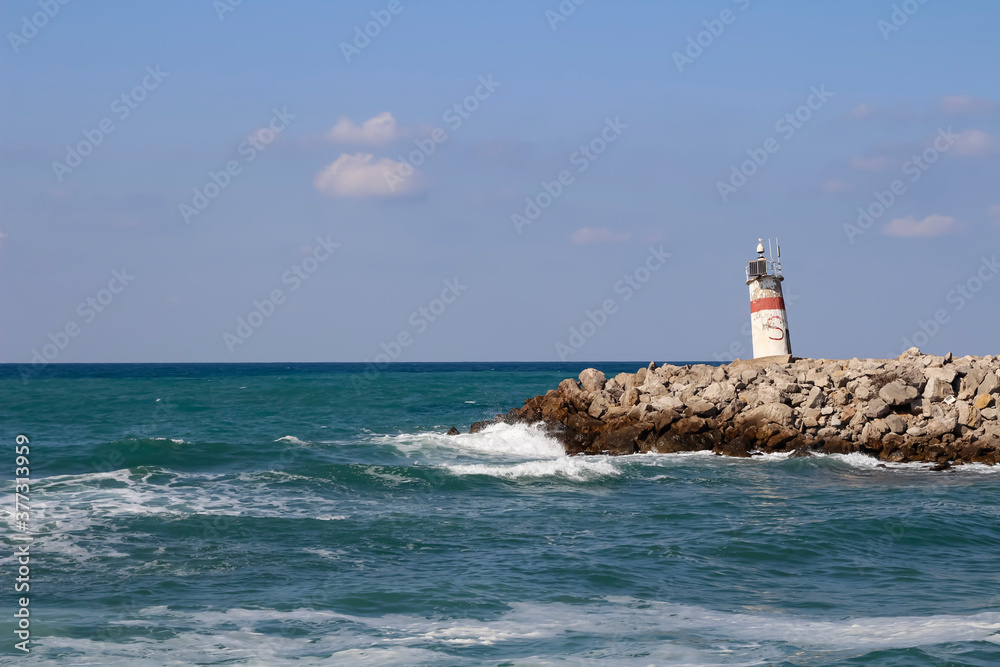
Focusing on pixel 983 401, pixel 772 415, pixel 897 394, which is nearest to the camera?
pixel 983 401

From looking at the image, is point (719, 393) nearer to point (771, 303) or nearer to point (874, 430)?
point (874, 430)

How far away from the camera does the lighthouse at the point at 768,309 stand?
3228 cm

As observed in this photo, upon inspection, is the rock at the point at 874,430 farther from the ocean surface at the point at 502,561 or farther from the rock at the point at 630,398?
the rock at the point at 630,398

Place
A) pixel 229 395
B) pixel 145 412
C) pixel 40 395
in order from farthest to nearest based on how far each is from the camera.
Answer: pixel 229 395, pixel 40 395, pixel 145 412

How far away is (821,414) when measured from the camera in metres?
24.2

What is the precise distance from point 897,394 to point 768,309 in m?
9.21

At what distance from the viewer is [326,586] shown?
11.4 m

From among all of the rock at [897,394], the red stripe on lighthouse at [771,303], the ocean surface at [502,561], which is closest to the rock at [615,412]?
the ocean surface at [502,561]

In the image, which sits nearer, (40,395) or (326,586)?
(326,586)

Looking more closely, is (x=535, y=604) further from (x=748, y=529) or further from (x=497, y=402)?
(x=497, y=402)

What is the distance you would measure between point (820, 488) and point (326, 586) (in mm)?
11970

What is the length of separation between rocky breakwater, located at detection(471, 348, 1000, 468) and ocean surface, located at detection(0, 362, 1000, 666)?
111 centimetres

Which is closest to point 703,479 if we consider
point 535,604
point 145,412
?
point 535,604

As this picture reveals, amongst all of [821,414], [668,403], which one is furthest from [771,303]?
[668,403]
